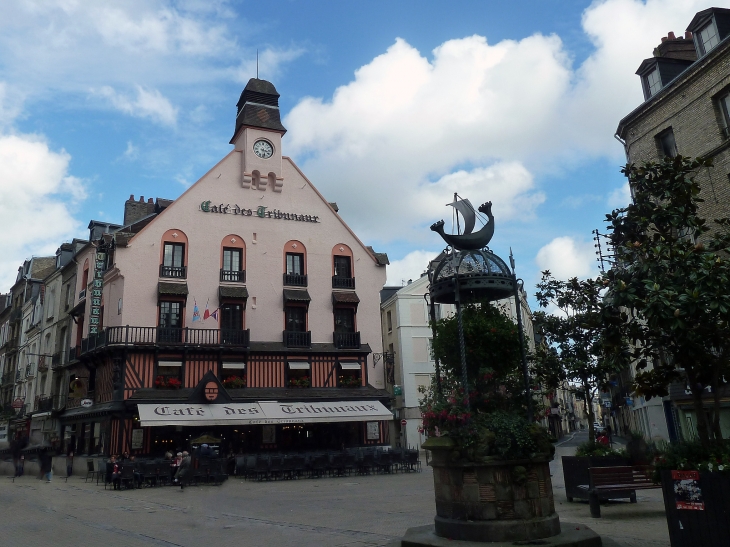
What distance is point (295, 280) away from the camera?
30469mm

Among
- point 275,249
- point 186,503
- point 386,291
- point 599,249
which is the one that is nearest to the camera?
point 186,503

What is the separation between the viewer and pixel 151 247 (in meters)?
28.1

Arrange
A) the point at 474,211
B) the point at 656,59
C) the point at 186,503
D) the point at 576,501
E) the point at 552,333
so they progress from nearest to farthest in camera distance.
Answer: the point at 474,211 < the point at 576,501 < the point at 186,503 < the point at 552,333 < the point at 656,59

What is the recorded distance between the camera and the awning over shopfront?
2412 cm

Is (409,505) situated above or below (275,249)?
below

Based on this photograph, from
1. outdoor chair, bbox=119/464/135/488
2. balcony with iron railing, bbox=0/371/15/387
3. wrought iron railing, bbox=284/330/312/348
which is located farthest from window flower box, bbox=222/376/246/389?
balcony with iron railing, bbox=0/371/15/387

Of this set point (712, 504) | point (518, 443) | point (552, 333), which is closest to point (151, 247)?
point (552, 333)

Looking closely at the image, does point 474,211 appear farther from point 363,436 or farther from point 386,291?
point 386,291

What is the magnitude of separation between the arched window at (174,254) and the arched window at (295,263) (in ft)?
16.4

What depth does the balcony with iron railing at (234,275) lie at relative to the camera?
29.1 metres

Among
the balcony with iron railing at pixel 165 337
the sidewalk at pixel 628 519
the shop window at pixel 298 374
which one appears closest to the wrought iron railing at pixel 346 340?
the shop window at pixel 298 374

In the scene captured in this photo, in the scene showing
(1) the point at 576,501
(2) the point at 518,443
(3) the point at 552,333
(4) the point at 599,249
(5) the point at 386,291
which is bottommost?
(1) the point at 576,501

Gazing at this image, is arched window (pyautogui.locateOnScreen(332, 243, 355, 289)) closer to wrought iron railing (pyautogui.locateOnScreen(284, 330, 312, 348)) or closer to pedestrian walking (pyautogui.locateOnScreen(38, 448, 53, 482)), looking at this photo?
wrought iron railing (pyautogui.locateOnScreen(284, 330, 312, 348))

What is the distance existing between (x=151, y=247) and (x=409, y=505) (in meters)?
19.0
